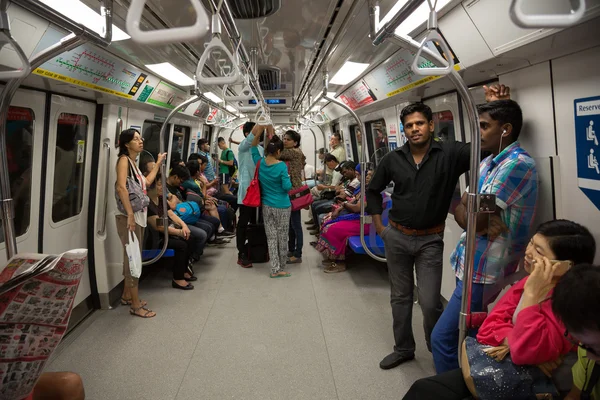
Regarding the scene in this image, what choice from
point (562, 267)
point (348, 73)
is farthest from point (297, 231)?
point (562, 267)

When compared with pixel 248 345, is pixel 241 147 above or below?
above

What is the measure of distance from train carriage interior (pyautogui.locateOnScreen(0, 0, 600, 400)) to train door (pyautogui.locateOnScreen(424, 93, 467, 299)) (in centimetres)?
2

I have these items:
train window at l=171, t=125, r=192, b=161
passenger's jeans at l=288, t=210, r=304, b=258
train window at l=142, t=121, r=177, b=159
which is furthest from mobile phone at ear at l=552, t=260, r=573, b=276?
train window at l=171, t=125, r=192, b=161

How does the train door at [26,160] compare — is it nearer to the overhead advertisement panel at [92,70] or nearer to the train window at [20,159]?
the train window at [20,159]

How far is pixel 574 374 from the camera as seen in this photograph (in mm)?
1356

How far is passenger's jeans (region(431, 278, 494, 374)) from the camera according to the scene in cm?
210

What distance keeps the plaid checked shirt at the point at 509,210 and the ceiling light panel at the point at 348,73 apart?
9.19 ft

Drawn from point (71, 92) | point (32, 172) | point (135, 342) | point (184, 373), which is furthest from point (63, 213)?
point (184, 373)

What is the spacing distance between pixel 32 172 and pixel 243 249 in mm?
2832

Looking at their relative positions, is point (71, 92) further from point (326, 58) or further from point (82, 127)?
point (326, 58)

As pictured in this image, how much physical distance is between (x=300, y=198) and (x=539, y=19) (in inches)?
174

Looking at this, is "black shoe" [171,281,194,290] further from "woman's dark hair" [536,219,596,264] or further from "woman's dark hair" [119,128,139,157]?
"woman's dark hair" [536,219,596,264]

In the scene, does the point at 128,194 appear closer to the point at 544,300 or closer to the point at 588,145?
the point at 544,300

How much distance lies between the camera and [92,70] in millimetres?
3232
